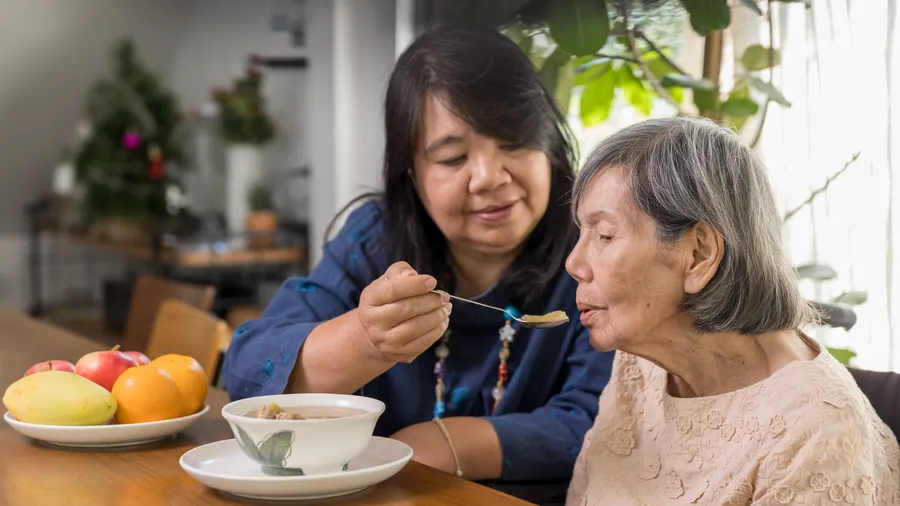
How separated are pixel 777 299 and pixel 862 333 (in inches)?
34.9

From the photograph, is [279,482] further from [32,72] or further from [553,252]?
[32,72]

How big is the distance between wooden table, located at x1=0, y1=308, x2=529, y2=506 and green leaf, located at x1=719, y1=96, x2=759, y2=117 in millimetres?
988

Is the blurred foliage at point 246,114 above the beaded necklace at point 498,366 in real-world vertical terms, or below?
above

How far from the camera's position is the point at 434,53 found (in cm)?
161

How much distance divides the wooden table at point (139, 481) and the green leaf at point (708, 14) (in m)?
0.95

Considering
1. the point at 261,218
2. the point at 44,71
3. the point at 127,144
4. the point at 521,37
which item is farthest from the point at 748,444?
the point at 44,71

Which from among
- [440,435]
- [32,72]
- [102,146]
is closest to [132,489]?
[440,435]

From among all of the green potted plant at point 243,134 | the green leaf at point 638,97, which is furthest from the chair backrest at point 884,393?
the green potted plant at point 243,134

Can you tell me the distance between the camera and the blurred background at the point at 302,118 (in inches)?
73.4

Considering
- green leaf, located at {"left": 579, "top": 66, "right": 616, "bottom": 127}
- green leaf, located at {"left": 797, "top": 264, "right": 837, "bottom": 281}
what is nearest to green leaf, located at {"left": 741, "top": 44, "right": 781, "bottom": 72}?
green leaf, located at {"left": 579, "top": 66, "right": 616, "bottom": 127}

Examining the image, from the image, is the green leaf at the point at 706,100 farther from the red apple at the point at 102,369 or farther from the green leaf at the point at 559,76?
the red apple at the point at 102,369

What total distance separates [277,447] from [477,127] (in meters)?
0.68

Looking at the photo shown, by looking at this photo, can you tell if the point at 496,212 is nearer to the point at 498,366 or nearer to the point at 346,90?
the point at 498,366

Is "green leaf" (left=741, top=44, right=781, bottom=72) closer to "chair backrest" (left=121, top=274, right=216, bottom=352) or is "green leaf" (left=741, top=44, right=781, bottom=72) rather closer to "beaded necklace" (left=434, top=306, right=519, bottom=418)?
"beaded necklace" (left=434, top=306, right=519, bottom=418)
